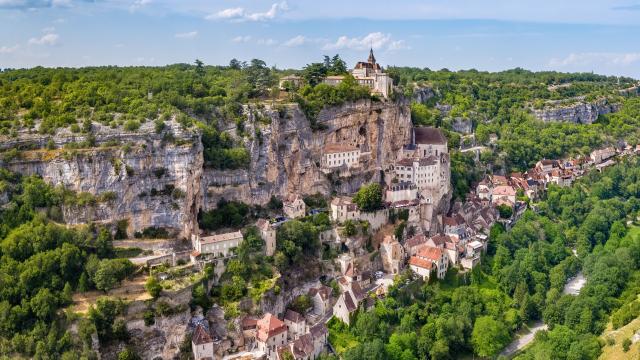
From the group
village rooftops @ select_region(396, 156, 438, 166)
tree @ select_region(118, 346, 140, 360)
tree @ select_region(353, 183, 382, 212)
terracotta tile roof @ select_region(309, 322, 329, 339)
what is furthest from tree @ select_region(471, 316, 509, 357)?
tree @ select_region(118, 346, 140, 360)

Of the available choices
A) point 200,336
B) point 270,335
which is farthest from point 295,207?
point 200,336

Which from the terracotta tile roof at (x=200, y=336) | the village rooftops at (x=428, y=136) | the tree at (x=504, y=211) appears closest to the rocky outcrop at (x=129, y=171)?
the terracotta tile roof at (x=200, y=336)

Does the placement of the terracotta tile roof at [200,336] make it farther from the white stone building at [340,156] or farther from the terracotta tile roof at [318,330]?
the white stone building at [340,156]

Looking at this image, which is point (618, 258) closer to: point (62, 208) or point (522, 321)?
point (522, 321)

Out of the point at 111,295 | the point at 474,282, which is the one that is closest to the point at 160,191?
the point at 111,295

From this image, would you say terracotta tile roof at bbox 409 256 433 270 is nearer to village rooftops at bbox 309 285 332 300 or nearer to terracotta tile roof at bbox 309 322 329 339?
village rooftops at bbox 309 285 332 300

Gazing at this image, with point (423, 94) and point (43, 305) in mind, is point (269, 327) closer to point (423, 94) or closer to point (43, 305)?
point (43, 305)
